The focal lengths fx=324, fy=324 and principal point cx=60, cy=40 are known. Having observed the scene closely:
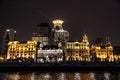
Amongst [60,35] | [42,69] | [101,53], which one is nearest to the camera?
[42,69]

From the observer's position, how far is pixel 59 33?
5773 inches

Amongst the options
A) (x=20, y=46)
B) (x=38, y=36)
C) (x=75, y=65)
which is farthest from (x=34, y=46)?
(x=75, y=65)

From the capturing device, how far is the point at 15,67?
73.9 metres

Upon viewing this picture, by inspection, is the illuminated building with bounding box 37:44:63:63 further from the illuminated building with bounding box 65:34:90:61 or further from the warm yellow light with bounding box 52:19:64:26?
the warm yellow light with bounding box 52:19:64:26

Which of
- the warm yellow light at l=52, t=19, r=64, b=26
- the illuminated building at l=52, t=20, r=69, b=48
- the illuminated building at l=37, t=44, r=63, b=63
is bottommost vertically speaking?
the illuminated building at l=37, t=44, r=63, b=63

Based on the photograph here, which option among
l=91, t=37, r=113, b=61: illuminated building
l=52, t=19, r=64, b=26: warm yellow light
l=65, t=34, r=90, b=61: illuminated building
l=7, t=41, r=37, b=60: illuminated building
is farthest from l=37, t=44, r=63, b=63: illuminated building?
l=52, t=19, r=64, b=26: warm yellow light

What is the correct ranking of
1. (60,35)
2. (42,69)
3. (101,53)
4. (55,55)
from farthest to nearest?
(60,35), (101,53), (55,55), (42,69)

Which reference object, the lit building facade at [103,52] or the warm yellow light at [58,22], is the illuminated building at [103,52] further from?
the warm yellow light at [58,22]

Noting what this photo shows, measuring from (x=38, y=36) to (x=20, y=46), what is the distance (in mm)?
26849

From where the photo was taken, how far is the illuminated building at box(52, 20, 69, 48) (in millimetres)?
142800

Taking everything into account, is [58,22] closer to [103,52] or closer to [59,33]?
[59,33]

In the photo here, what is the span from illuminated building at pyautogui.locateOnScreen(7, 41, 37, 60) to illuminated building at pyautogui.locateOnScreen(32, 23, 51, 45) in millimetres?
22064

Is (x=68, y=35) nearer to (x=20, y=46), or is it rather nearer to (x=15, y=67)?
(x=20, y=46)

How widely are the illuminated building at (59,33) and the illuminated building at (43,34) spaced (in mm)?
2784
